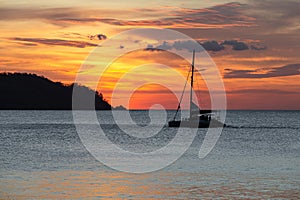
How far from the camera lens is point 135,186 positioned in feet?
140

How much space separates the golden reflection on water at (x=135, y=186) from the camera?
38.6 meters

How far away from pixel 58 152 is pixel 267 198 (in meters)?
40.3

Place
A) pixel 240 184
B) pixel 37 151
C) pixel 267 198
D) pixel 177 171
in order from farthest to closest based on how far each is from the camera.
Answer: pixel 37 151, pixel 177 171, pixel 240 184, pixel 267 198

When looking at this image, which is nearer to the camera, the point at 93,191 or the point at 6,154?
the point at 93,191

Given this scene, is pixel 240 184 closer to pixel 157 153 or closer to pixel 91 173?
pixel 91 173

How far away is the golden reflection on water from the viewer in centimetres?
3856

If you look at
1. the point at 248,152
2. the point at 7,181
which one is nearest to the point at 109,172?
the point at 7,181

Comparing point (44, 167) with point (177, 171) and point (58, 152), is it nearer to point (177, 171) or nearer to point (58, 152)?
point (177, 171)

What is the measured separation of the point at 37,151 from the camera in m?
74.7

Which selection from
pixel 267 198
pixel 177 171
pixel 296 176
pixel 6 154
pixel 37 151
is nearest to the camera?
pixel 267 198

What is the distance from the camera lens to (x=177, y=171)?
52.1m

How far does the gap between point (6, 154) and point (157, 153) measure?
17617 millimetres

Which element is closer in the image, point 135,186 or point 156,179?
point 135,186

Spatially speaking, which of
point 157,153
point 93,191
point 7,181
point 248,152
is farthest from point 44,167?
point 248,152
